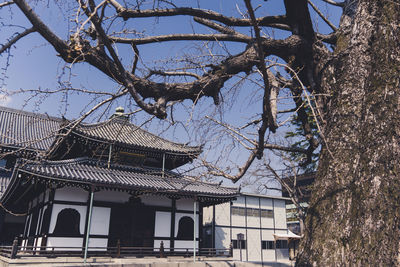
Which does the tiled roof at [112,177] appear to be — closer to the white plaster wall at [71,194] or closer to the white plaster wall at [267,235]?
the white plaster wall at [71,194]

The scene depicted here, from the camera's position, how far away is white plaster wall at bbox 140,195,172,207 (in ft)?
48.1

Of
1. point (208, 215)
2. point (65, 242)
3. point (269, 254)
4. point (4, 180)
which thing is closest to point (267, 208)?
point (269, 254)

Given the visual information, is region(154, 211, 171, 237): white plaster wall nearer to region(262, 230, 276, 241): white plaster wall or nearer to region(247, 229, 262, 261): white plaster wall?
region(247, 229, 262, 261): white plaster wall

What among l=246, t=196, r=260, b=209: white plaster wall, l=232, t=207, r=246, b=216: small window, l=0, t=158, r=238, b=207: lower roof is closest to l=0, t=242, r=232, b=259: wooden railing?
l=0, t=158, r=238, b=207: lower roof

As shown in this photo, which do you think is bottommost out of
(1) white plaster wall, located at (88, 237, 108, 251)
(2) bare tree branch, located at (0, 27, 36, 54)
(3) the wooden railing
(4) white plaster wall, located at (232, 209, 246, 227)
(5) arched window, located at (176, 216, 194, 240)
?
(3) the wooden railing

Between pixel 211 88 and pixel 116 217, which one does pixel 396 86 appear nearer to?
pixel 211 88

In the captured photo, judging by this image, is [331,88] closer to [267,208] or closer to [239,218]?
[239,218]

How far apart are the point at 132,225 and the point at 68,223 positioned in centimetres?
288

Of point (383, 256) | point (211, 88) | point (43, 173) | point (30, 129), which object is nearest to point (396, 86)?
point (383, 256)

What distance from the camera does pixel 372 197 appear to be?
2.29m

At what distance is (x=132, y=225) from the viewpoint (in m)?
14.0

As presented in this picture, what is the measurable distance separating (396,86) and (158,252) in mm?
12971

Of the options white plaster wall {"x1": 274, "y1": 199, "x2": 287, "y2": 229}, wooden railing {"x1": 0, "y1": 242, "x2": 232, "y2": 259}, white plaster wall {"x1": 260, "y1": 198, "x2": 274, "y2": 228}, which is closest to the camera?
wooden railing {"x1": 0, "y1": 242, "x2": 232, "y2": 259}

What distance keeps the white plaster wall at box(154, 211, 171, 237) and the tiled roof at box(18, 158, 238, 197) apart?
5.19 feet
